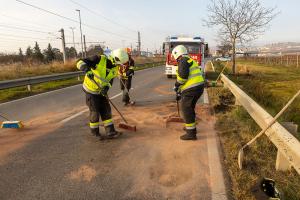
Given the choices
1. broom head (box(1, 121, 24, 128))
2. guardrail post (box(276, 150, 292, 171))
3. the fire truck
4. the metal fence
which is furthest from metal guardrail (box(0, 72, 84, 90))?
the metal fence

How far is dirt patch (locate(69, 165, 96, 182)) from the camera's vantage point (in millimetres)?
3875

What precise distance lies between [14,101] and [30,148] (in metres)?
6.33

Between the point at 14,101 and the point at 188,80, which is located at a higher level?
the point at 188,80

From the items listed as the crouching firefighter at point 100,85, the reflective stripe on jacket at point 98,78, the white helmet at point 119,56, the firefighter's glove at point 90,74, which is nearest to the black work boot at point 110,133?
the crouching firefighter at point 100,85

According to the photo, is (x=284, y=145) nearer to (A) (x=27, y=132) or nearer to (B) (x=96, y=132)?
(B) (x=96, y=132)

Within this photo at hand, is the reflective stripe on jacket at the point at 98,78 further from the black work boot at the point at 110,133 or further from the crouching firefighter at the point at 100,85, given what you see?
the black work boot at the point at 110,133

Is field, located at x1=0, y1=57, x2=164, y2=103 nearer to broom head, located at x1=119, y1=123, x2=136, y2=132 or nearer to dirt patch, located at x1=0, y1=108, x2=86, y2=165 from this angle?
dirt patch, located at x1=0, y1=108, x2=86, y2=165

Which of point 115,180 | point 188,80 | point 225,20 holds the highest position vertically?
point 225,20

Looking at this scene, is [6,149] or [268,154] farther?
[6,149]

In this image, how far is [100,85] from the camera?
555 centimetres

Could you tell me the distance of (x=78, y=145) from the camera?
5266 mm

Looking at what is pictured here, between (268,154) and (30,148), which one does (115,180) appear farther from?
(268,154)

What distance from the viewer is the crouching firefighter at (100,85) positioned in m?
5.50

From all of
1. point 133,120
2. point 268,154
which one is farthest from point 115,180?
point 133,120
